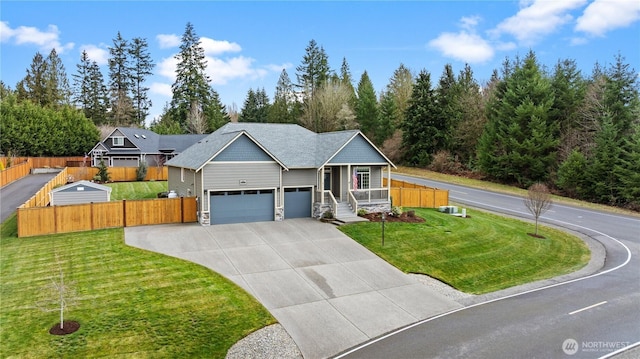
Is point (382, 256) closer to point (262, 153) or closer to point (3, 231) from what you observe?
point (262, 153)

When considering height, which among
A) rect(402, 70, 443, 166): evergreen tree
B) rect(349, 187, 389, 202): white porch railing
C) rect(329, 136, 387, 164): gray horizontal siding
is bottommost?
rect(349, 187, 389, 202): white porch railing

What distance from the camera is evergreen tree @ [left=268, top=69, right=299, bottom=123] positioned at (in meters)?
69.2

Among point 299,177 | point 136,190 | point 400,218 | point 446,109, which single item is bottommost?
point 400,218

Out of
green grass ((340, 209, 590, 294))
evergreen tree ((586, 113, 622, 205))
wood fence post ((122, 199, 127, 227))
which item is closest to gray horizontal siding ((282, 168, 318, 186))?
green grass ((340, 209, 590, 294))

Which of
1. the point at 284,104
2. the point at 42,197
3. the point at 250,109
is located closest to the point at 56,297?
the point at 42,197

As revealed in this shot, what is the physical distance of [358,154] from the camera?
2509 centimetres

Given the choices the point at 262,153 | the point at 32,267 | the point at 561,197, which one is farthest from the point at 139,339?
the point at 561,197

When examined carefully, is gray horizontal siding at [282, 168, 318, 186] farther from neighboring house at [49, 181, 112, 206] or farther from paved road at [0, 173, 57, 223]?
paved road at [0, 173, 57, 223]

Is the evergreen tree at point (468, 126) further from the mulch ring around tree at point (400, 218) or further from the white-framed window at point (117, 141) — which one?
the white-framed window at point (117, 141)

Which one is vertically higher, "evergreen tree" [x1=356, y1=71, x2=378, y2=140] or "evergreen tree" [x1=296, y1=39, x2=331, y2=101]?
"evergreen tree" [x1=296, y1=39, x2=331, y2=101]

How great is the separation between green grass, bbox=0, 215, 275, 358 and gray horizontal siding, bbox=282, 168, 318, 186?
9.17 metres

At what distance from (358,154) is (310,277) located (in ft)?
37.7

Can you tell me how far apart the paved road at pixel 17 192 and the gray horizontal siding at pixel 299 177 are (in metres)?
15.3

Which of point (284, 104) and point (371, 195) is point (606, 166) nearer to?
point (371, 195)
